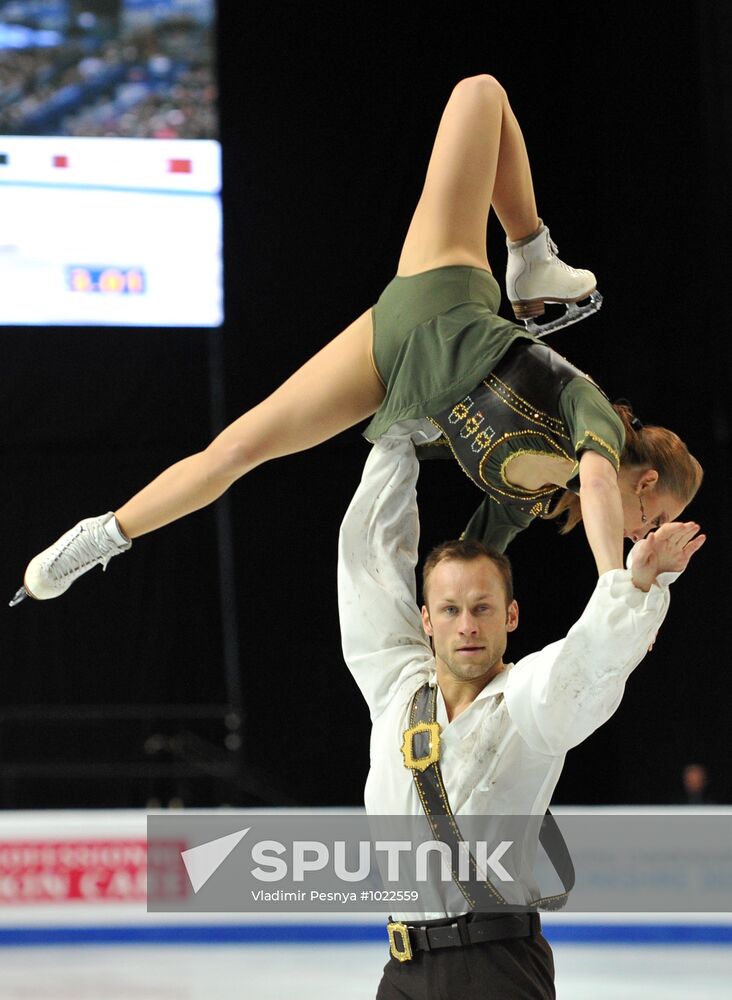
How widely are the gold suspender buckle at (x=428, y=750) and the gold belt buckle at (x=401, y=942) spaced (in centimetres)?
26

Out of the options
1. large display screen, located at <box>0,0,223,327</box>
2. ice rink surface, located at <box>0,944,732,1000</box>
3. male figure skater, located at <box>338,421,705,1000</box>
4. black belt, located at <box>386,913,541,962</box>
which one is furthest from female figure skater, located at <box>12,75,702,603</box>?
large display screen, located at <box>0,0,223,327</box>

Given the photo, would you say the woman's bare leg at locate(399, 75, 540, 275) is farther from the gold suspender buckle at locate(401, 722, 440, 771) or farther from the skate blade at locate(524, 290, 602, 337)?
the gold suspender buckle at locate(401, 722, 440, 771)

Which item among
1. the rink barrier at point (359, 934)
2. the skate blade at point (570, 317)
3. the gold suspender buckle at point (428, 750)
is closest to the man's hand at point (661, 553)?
the gold suspender buckle at point (428, 750)

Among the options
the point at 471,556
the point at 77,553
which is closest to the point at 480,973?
the point at 471,556

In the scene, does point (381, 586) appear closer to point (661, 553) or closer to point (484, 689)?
point (484, 689)

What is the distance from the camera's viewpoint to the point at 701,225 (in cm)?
824

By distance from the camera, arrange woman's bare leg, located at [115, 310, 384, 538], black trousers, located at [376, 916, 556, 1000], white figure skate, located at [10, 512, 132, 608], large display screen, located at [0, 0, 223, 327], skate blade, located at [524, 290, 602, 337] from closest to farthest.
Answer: black trousers, located at [376, 916, 556, 1000] < woman's bare leg, located at [115, 310, 384, 538] < white figure skate, located at [10, 512, 132, 608] < skate blade, located at [524, 290, 602, 337] < large display screen, located at [0, 0, 223, 327]

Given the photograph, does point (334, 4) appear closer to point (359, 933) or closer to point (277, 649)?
point (277, 649)

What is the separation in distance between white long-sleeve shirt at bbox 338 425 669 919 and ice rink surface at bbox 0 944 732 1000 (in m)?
2.82

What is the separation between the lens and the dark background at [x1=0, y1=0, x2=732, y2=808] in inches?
324

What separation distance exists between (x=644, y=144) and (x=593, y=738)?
386cm

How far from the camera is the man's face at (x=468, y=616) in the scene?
226cm

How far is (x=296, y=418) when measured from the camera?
2949mm

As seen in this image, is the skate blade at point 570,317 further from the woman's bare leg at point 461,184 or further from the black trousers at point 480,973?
the black trousers at point 480,973
